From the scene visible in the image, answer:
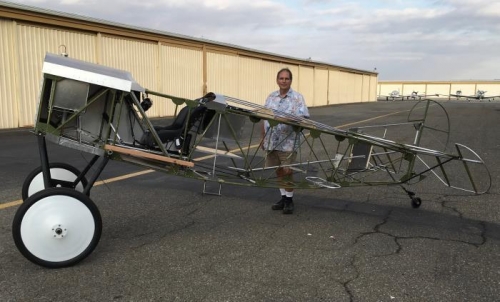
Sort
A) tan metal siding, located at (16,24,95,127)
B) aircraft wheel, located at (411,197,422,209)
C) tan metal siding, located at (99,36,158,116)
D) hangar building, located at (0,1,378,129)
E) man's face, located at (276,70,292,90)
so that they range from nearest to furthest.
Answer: man's face, located at (276,70,292,90) → aircraft wheel, located at (411,197,422,209) → hangar building, located at (0,1,378,129) → tan metal siding, located at (16,24,95,127) → tan metal siding, located at (99,36,158,116)

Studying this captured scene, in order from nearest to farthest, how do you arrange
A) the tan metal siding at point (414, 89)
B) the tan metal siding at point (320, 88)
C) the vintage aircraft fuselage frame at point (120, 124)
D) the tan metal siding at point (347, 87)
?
the vintage aircraft fuselage frame at point (120, 124), the tan metal siding at point (320, 88), the tan metal siding at point (347, 87), the tan metal siding at point (414, 89)

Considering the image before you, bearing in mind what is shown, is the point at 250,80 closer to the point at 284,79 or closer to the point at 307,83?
the point at 307,83

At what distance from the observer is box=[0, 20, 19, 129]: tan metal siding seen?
43.9ft

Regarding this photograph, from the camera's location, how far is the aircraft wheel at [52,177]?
4512 mm

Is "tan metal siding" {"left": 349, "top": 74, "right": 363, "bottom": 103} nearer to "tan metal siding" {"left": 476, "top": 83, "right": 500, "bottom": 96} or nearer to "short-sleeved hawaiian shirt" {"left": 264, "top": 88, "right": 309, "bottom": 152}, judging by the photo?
"short-sleeved hawaiian shirt" {"left": 264, "top": 88, "right": 309, "bottom": 152}

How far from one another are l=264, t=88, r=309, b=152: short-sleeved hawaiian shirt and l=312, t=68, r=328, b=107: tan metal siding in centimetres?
2961

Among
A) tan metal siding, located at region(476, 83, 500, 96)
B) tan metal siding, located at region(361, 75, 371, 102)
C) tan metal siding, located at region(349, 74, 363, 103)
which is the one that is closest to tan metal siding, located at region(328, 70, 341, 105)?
tan metal siding, located at region(349, 74, 363, 103)

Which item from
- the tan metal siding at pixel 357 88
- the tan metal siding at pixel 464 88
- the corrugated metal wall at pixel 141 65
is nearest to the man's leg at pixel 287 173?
the corrugated metal wall at pixel 141 65

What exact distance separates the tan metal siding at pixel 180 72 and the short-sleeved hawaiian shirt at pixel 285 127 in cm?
1483

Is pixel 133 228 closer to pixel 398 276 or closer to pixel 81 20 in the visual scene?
pixel 398 276

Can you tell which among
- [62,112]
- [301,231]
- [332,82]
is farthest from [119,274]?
[332,82]

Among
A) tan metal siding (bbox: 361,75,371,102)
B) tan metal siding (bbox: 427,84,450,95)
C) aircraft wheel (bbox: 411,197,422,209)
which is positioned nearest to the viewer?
aircraft wheel (bbox: 411,197,422,209)

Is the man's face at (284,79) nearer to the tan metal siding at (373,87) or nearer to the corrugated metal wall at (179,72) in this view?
the corrugated metal wall at (179,72)

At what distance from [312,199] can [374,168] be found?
46.1 inches
